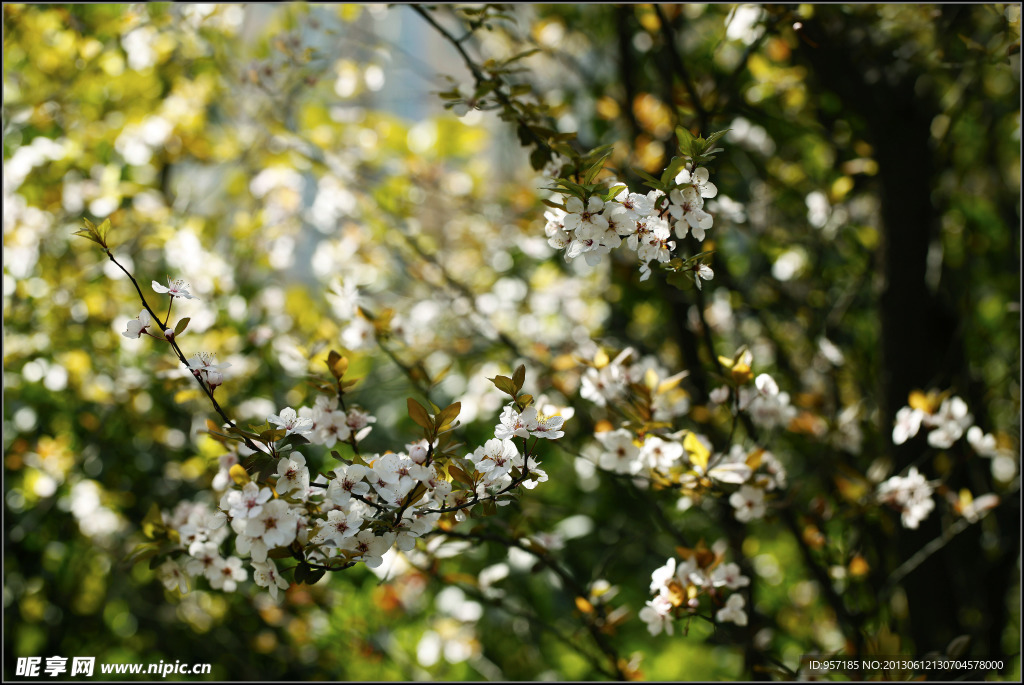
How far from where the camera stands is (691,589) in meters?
1.03

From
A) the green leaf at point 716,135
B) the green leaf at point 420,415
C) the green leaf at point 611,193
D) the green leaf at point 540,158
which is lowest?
the green leaf at point 420,415

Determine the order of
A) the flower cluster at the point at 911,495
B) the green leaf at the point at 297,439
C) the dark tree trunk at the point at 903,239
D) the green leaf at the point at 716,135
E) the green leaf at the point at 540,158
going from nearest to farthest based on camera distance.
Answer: the green leaf at the point at 716,135 < the green leaf at the point at 297,439 < the green leaf at the point at 540,158 < the flower cluster at the point at 911,495 < the dark tree trunk at the point at 903,239

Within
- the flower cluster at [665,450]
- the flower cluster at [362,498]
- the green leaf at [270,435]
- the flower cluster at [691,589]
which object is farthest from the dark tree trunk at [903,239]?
the green leaf at [270,435]

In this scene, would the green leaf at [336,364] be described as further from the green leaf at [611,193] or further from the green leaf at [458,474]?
the green leaf at [611,193]

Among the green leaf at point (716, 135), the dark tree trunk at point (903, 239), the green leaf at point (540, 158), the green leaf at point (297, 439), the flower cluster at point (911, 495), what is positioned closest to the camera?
the green leaf at point (716, 135)

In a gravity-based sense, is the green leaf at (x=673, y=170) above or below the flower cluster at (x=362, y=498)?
above

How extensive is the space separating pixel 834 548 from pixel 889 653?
0.75 ft

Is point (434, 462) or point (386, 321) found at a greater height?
point (434, 462)

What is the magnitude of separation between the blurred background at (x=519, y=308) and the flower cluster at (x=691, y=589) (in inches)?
13.0

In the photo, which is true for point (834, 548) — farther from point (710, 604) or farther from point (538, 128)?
point (538, 128)

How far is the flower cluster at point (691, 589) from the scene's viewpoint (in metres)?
1.02

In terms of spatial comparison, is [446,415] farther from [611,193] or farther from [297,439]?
[611,193]

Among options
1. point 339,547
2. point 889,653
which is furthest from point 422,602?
point 339,547

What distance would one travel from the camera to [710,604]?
3.58ft
